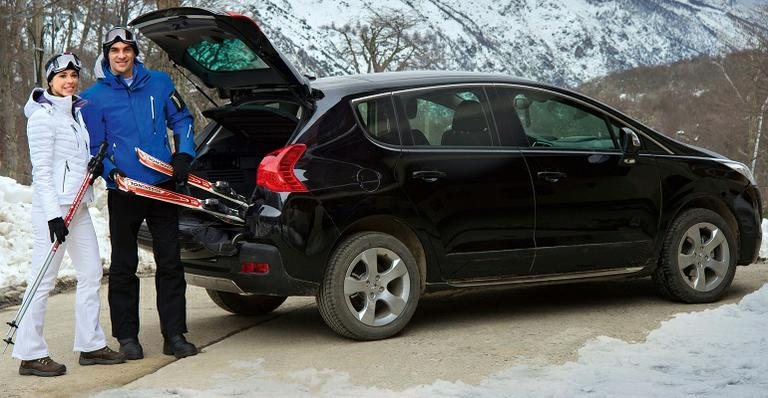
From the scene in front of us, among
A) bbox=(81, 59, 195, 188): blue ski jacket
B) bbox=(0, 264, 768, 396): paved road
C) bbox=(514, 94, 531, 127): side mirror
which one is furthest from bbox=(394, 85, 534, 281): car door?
bbox=(81, 59, 195, 188): blue ski jacket

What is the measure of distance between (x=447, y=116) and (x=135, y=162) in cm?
196

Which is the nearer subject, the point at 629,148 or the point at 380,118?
the point at 380,118

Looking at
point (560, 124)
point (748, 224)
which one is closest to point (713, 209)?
point (748, 224)

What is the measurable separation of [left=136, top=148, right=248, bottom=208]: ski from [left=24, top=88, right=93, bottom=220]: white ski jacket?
1.13 ft

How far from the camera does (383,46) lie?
Result: 59406mm

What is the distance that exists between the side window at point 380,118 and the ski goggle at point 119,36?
1365 mm

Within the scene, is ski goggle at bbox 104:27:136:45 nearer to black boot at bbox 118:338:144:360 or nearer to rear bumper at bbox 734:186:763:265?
black boot at bbox 118:338:144:360

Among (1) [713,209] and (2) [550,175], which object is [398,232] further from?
(1) [713,209]

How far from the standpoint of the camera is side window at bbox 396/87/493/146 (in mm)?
6508

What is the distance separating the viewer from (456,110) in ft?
22.0

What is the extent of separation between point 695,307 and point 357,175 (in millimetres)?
2731

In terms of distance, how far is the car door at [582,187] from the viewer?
22.4 ft

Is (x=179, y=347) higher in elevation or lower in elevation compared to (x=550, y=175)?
lower

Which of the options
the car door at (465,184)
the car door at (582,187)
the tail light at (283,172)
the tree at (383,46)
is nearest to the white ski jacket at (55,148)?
the tail light at (283,172)
